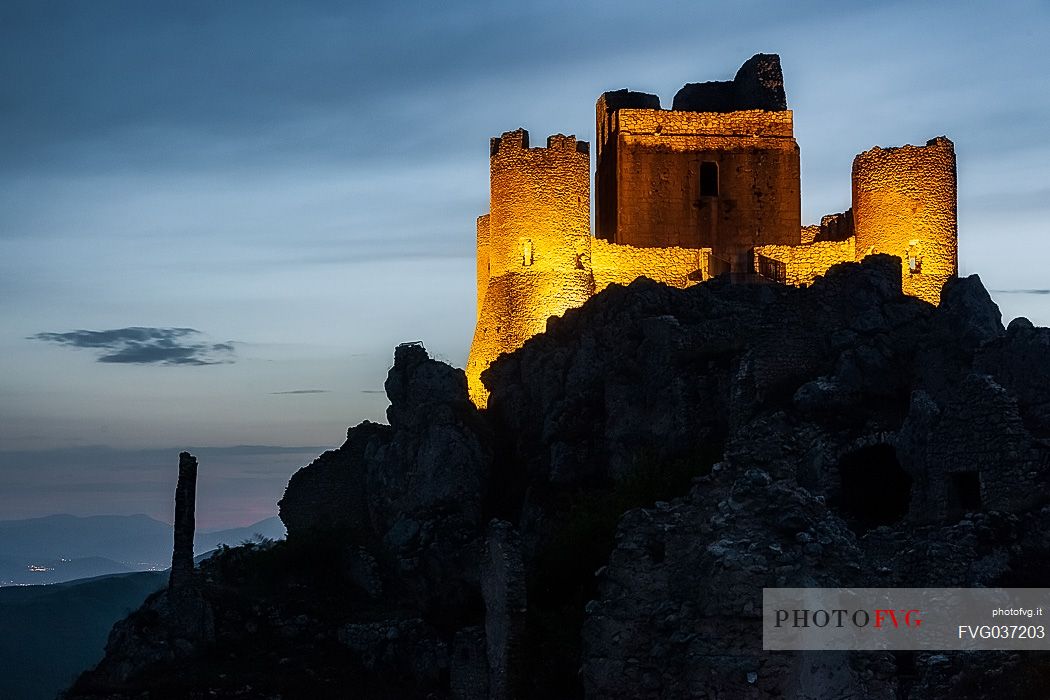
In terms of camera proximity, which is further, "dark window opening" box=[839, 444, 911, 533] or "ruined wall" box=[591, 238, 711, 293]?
"ruined wall" box=[591, 238, 711, 293]

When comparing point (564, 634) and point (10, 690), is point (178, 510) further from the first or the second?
point (10, 690)

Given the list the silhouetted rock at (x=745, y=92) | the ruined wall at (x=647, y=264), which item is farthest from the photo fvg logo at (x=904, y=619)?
the silhouetted rock at (x=745, y=92)

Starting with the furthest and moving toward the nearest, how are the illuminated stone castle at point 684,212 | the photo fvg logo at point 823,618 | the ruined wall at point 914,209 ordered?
the illuminated stone castle at point 684,212 < the ruined wall at point 914,209 < the photo fvg logo at point 823,618

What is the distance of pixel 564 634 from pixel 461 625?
1391 centimetres

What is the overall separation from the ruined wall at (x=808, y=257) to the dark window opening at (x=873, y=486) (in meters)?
16.6

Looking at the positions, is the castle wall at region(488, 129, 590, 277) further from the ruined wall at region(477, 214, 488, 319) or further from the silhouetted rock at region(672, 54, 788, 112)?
Answer: the silhouetted rock at region(672, 54, 788, 112)

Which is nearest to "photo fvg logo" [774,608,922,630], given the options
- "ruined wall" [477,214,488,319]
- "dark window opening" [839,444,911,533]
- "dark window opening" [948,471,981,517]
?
"dark window opening" [948,471,981,517]

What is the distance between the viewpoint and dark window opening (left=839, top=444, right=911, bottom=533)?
2723 cm

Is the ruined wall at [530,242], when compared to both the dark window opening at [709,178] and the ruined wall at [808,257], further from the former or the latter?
the ruined wall at [808,257]

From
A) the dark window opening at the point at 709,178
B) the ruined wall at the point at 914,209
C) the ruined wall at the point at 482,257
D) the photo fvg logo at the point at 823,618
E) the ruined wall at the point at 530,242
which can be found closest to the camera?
the photo fvg logo at the point at 823,618

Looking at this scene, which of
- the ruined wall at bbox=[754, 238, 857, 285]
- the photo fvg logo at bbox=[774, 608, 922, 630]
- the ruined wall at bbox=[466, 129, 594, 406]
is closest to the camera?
the photo fvg logo at bbox=[774, 608, 922, 630]

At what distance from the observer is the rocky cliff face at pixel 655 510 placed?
15.7 metres

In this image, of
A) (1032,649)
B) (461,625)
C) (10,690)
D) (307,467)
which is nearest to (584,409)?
(461,625)

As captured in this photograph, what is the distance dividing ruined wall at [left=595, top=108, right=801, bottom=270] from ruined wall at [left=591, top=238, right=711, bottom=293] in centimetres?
240
